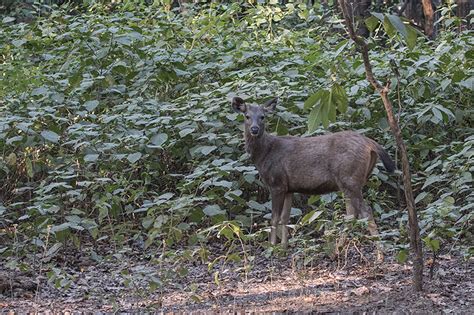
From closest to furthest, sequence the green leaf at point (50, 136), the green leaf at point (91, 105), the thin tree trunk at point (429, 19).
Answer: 1. the green leaf at point (50, 136)
2. the green leaf at point (91, 105)
3. the thin tree trunk at point (429, 19)

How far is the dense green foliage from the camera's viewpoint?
9.33 meters

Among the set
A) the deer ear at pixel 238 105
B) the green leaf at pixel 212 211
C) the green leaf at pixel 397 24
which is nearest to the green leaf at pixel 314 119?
the green leaf at pixel 397 24

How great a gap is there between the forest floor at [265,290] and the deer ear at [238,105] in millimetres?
2141

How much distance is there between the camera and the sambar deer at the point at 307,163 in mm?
9547

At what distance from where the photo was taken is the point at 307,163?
9.94 meters

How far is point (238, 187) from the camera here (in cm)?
1048

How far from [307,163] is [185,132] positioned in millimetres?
1570

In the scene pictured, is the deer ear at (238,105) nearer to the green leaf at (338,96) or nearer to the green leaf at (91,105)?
the green leaf at (91,105)

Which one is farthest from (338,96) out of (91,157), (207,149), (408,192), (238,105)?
(91,157)

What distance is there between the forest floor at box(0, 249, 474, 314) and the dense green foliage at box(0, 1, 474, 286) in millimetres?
323

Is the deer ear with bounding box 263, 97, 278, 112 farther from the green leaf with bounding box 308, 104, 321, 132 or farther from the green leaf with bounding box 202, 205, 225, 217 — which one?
the green leaf with bounding box 308, 104, 321, 132

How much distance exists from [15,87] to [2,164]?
171 cm

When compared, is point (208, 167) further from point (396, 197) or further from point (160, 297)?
point (160, 297)

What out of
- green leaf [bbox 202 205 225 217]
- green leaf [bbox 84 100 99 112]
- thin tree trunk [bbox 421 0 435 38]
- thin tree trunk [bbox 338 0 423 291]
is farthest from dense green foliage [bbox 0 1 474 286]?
thin tree trunk [bbox 421 0 435 38]
